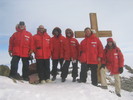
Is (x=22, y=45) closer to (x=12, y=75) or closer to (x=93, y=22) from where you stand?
(x=12, y=75)

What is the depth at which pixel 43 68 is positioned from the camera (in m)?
9.78

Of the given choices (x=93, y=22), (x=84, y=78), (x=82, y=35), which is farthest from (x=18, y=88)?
(x=93, y=22)

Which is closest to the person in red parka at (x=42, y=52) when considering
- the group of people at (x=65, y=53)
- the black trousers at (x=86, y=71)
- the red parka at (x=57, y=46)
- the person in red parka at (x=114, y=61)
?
the group of people at (x=65, y=53)

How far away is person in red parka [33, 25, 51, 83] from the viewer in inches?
380

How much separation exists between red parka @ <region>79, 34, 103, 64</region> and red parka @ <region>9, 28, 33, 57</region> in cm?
237

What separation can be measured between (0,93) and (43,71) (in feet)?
11.1

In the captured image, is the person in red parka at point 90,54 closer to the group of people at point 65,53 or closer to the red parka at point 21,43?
the group of people at point 65,53

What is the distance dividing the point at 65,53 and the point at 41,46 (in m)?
1.13

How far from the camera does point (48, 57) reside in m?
9.77

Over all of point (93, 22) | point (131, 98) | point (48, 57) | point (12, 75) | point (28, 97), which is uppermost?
point (93, 22)

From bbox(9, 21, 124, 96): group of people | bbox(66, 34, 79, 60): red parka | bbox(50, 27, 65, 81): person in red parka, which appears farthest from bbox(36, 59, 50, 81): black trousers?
bbox(66, 34, 79, 60): red parka

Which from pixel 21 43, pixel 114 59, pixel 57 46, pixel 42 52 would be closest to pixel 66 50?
pixel 57 46

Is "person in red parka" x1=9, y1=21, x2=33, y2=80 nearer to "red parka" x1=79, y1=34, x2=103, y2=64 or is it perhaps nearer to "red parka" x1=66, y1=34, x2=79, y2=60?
"red parka" x1=66, y1=34, x2=79, y2=60

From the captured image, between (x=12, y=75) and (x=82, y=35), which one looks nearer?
(x=12, y=75)
